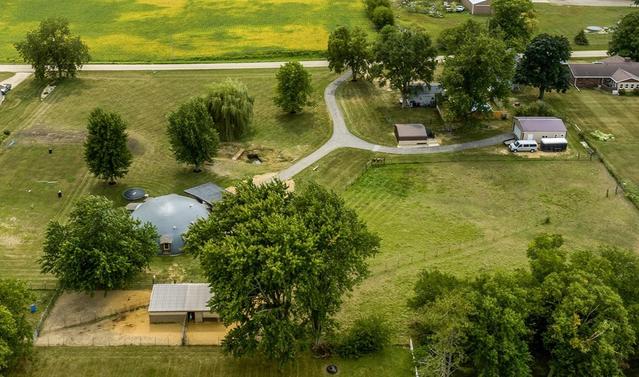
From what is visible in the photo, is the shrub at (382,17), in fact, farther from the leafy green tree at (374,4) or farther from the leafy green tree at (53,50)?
the leafy green tree at (53,50)

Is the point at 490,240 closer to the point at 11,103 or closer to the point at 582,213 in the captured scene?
the point at 582,213

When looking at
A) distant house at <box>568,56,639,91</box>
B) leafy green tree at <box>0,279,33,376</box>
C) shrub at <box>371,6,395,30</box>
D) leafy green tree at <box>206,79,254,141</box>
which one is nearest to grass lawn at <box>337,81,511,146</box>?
leafy green tree at <box>206,79,254,141</box>

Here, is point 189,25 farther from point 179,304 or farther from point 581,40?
point 179,304

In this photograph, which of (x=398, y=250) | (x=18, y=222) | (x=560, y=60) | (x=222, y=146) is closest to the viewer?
(x=398, y=250)

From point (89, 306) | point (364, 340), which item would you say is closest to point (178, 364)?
point (89, 306)

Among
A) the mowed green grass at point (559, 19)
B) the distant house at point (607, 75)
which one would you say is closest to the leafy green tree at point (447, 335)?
the distant house at point (607, 75)

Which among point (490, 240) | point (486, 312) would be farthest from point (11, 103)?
point (486, 312)

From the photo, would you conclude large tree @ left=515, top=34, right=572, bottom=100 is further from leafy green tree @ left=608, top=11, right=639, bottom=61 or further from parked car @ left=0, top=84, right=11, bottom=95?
parked car @ left=0, top=84, right=11, bottom=95
